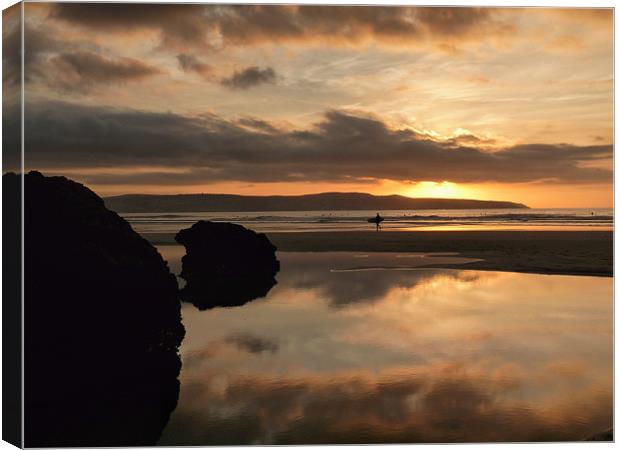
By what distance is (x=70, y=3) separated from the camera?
24.7ft

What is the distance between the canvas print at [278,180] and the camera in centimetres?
740

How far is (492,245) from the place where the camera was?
73.3ft

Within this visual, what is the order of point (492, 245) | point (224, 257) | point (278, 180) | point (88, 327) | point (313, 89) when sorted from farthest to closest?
1. point (492, 245)
2. point (224, 257)
3. point (278, 180)
4. point (313, 89)
5. point (88, 327)

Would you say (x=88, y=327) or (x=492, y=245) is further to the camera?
(x=492, y=245)

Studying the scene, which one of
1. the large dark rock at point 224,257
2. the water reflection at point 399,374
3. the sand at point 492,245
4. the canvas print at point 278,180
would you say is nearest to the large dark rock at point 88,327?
the canvas print at point 278,180

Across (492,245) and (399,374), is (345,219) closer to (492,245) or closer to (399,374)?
(492,245)

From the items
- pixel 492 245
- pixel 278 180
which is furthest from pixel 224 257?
pixel 492 245

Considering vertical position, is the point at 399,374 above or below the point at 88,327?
below

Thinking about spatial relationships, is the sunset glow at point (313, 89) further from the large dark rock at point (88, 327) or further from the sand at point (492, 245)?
the sand at point (492, 245)

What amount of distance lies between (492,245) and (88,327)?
16.9 m

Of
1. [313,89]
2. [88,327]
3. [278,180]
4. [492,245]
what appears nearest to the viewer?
[88,327]

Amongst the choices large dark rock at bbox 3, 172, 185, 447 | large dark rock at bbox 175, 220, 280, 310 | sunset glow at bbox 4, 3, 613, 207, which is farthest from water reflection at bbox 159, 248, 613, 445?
large dark rock at bbox 175, 220, 280, 310

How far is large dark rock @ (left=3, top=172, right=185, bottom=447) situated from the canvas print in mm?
27

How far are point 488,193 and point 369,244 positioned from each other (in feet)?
44.0
